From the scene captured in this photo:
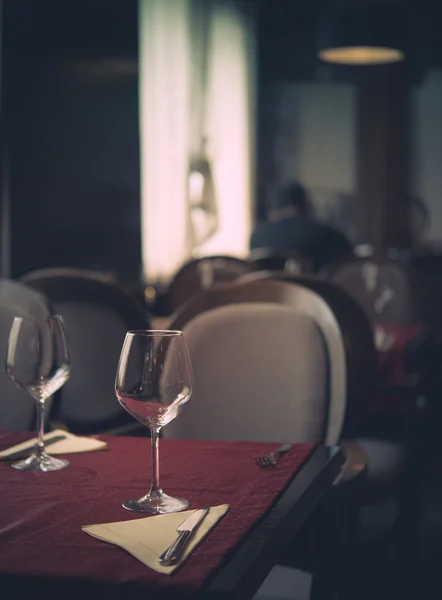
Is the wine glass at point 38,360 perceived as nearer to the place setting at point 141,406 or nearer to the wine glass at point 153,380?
the place setting at point 141,406

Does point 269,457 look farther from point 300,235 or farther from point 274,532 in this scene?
point 300,235

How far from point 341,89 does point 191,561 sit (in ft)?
23.2

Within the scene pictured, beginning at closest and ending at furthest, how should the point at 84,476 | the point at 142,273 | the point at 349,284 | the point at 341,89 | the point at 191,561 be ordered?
the point at 191,561, the point at 84,476, the point at 349,284, the point at 142,273, the point at 341,89

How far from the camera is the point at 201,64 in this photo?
7.01 metres

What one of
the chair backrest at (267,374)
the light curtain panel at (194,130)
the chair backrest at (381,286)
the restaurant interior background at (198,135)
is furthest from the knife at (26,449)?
the light curtain panel at (194,130)

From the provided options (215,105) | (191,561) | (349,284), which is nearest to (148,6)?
(215,105)

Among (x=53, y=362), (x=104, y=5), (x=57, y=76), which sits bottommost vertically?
(x=53, y=362)

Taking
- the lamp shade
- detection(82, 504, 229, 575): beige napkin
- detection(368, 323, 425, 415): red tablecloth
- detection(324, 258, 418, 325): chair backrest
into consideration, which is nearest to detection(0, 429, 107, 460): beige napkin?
detection(82, 504, 229, 575): beige napkin

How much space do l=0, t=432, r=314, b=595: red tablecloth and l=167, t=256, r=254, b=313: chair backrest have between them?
2921mm

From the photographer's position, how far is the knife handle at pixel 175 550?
87 cm

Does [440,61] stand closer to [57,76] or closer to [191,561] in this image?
[57,76]

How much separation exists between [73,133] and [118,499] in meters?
3.98

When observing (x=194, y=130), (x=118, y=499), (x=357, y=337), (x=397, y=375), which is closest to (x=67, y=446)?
(x=118, y=499)

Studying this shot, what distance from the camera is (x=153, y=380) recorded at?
1055 mm
